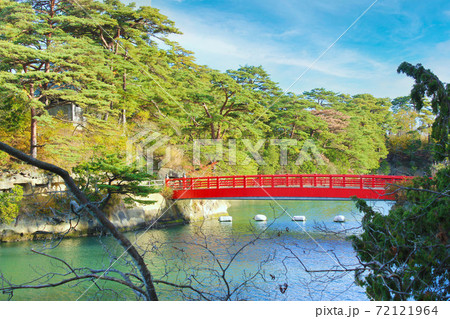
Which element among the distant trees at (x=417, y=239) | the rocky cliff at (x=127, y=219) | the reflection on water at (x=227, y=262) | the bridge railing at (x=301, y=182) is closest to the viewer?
the distant trees at (x=417, y=239)

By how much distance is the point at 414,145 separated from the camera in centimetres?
2045

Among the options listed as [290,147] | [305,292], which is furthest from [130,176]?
[290,147]

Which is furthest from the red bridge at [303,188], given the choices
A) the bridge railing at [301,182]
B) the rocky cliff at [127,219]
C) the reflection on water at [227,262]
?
the rocky cliff at [127,219]

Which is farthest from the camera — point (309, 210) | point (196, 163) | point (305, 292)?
point (196, 163)

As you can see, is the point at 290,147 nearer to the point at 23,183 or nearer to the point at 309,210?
the point at 309,210

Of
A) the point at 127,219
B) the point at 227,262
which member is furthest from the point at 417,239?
the point at 127,219

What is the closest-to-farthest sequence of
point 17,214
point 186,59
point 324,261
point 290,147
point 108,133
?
1. point 324,261
2. point 17,214
3. point 108,133
4. point 290,147
5. point 186,59

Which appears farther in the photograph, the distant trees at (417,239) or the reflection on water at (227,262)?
the reflection on water at (227,262)

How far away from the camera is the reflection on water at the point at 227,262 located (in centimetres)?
452

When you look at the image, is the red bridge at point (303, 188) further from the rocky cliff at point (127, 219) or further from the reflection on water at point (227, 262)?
the rocky cliff at point (127, 219)

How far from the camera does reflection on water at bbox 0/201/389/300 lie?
4.52m

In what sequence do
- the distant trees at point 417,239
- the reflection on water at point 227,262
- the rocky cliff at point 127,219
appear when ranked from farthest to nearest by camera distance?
the rocky cliff at point 127,219
the reflection on water at point 227,262
the distant trees at point 417,239

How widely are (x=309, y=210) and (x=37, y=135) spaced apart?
963 centimetres

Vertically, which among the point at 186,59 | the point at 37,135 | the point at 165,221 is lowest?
the point at 165,221
